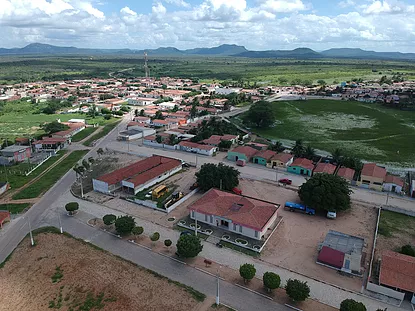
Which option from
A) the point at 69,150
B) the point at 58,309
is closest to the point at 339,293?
the point at 58,309

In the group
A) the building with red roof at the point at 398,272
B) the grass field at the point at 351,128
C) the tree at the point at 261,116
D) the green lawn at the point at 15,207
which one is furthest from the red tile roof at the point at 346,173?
the green lawn at the point at 15,207

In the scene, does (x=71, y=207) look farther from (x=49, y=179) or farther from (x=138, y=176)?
(x=49, y=179)

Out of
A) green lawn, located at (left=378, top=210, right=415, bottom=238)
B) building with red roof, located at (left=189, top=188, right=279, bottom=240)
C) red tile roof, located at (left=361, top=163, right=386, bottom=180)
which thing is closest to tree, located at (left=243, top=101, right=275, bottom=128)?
red tile roof, located at (left=361, top=163, right=386, bottom=180)

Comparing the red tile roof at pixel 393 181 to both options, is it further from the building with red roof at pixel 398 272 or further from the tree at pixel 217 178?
the tree at pixel 217 178

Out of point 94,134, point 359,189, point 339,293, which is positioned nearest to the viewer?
point 339,293

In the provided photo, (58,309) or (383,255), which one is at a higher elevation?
(383,255)

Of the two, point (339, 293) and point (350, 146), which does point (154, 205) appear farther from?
point (350, 146)
